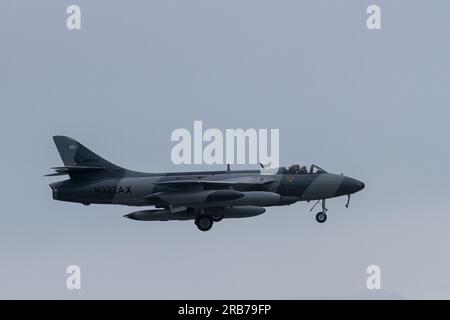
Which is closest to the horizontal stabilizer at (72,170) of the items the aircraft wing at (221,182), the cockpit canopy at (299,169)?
the aircraft wing at (221,182)

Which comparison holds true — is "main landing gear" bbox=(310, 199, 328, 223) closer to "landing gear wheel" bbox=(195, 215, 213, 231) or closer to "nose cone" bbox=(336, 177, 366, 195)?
"nose cone" bbox=(336, 177, 366, 195)

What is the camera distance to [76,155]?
58500mm

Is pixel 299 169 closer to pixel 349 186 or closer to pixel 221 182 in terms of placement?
pixel 349 186

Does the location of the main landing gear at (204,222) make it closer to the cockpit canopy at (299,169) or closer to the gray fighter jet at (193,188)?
the gray fighter jet at (193,188)

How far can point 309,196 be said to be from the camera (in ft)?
185

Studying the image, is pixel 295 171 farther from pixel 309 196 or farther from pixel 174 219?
pixel 174 219

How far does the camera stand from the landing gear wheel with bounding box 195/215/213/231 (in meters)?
56.6

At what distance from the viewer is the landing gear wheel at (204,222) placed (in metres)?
56.6

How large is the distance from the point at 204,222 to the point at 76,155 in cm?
Result: 725

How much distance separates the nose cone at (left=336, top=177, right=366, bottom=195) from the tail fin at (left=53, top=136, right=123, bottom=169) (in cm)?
1115

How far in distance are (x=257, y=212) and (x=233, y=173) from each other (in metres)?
2.17

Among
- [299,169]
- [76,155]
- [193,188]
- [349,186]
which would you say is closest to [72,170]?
[76,155]

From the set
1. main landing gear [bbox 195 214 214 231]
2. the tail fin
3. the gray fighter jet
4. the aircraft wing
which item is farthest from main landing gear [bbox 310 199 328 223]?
the tail fin
